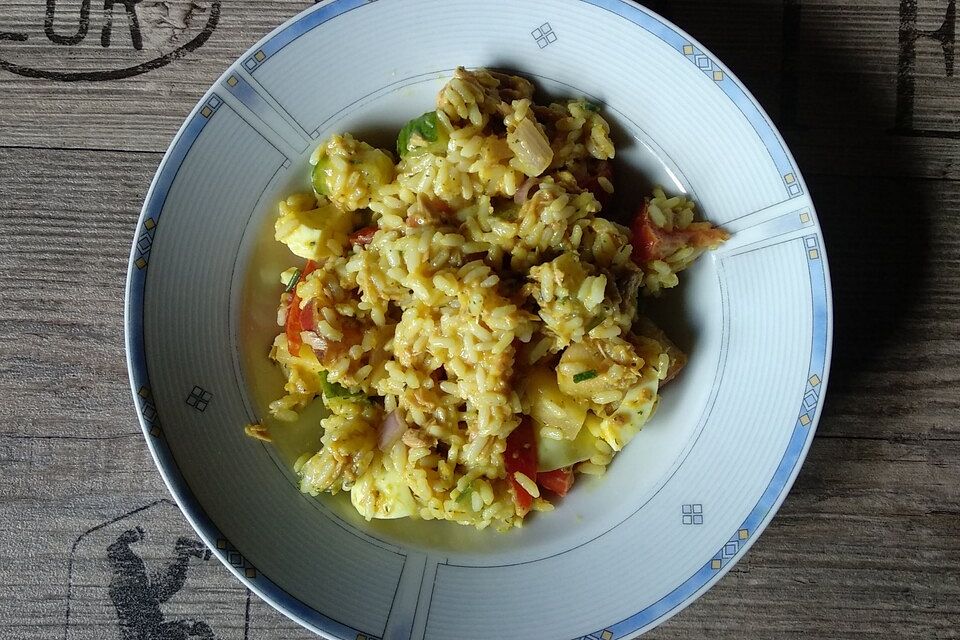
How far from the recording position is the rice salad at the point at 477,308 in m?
2.02

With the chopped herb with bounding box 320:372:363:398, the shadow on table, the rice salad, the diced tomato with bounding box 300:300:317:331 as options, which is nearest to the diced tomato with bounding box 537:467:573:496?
the rice salad

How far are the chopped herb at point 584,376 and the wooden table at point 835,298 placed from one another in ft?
3.29

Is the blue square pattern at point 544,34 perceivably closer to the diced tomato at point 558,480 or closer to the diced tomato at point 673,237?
the diced tomato at point 673,237

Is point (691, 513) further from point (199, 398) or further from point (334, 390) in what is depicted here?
point (199, 398)

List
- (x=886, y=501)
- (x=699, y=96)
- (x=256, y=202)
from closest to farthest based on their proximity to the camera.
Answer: (x=699, y=96)
(x=256, y=202)
(x=886, y=501)

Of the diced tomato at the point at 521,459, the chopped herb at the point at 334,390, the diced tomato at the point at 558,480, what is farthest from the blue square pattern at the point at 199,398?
the diced tomato at the point at 558,480

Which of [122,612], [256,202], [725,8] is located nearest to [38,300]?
[256,202]

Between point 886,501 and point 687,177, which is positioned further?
point 886,501

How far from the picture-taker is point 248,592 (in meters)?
2.47

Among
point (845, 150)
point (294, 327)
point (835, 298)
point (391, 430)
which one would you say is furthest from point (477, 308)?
point (845, 150)

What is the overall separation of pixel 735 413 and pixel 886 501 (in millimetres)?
859

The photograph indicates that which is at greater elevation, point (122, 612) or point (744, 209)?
point (744, 209)

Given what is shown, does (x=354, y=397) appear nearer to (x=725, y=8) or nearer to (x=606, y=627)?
(x=606, y=627)

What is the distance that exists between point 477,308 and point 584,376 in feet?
1.22
